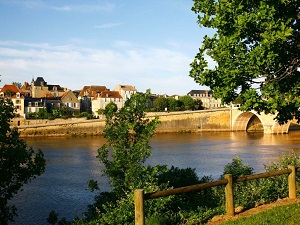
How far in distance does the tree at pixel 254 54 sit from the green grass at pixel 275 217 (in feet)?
8.52

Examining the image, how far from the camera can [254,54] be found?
29.9 ft

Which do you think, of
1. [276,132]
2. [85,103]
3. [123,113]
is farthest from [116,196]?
[85,103]

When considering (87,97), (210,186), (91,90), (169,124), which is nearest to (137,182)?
(210,186)

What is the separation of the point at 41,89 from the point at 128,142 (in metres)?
103

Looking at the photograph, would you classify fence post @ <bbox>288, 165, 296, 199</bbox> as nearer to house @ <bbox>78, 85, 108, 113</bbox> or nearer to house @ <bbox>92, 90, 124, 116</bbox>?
house @ <bbox>92, 90, 124, 116</bbox>

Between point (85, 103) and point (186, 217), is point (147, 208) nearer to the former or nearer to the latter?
point (186, 217)

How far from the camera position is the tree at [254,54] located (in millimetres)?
9062

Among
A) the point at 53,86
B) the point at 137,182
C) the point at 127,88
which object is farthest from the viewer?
the point at 53,86

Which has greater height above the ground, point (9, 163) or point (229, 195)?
point (9, 163)

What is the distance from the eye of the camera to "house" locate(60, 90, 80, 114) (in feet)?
326

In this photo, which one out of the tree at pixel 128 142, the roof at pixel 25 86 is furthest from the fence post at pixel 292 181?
the roof at pixel 25 86

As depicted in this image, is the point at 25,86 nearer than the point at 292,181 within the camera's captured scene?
No

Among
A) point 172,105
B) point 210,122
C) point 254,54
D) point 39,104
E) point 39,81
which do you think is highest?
point 39,81

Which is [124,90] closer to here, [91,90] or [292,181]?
[91,90]
